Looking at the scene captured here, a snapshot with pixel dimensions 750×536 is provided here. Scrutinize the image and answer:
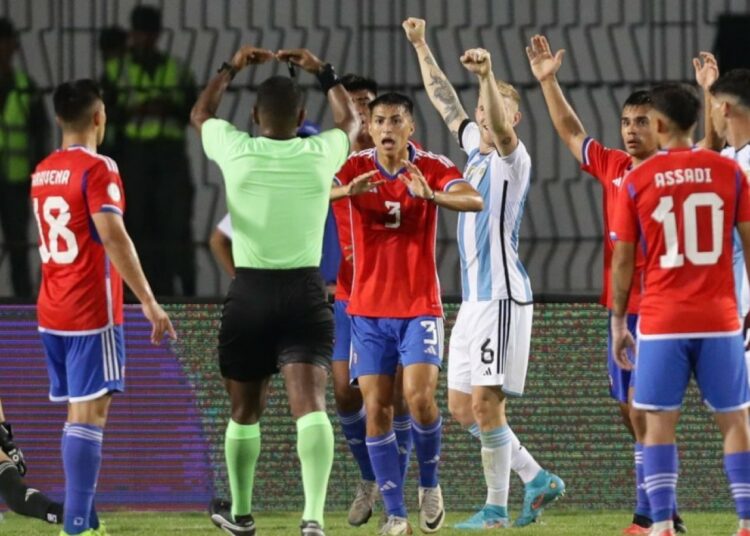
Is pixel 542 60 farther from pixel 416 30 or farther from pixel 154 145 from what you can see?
pixel 154 145

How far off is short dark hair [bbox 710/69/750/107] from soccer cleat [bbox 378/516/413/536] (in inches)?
97.8

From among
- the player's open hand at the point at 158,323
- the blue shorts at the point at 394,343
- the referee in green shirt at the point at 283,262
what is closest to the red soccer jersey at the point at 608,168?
the blue shorts at the point at 394,343

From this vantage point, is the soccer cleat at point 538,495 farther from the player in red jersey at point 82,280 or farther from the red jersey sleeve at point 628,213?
the player in red jersey at point 82,280

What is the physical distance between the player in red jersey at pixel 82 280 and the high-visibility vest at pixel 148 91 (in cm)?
352

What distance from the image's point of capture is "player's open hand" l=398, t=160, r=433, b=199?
8.49m

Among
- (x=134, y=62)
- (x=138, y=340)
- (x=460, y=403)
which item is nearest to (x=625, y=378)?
(x=460, y=403)

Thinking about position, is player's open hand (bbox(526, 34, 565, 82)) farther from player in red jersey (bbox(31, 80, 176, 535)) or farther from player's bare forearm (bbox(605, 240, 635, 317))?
player in red jersey (bbox(31, 80, 176, 535))

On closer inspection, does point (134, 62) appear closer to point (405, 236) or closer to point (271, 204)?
point (405, 236)

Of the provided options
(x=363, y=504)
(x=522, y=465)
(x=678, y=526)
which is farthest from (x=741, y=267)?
(x=363, y=504)

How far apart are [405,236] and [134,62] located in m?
3.21

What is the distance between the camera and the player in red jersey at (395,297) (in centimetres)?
879

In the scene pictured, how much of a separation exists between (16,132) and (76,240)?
387cm

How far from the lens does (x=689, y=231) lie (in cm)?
725

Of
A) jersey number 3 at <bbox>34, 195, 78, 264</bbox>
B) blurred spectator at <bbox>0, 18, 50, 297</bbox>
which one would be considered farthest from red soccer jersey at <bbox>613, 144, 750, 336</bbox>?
blurred spectator at <bbox>0, 18, 50, 297</bbox>
